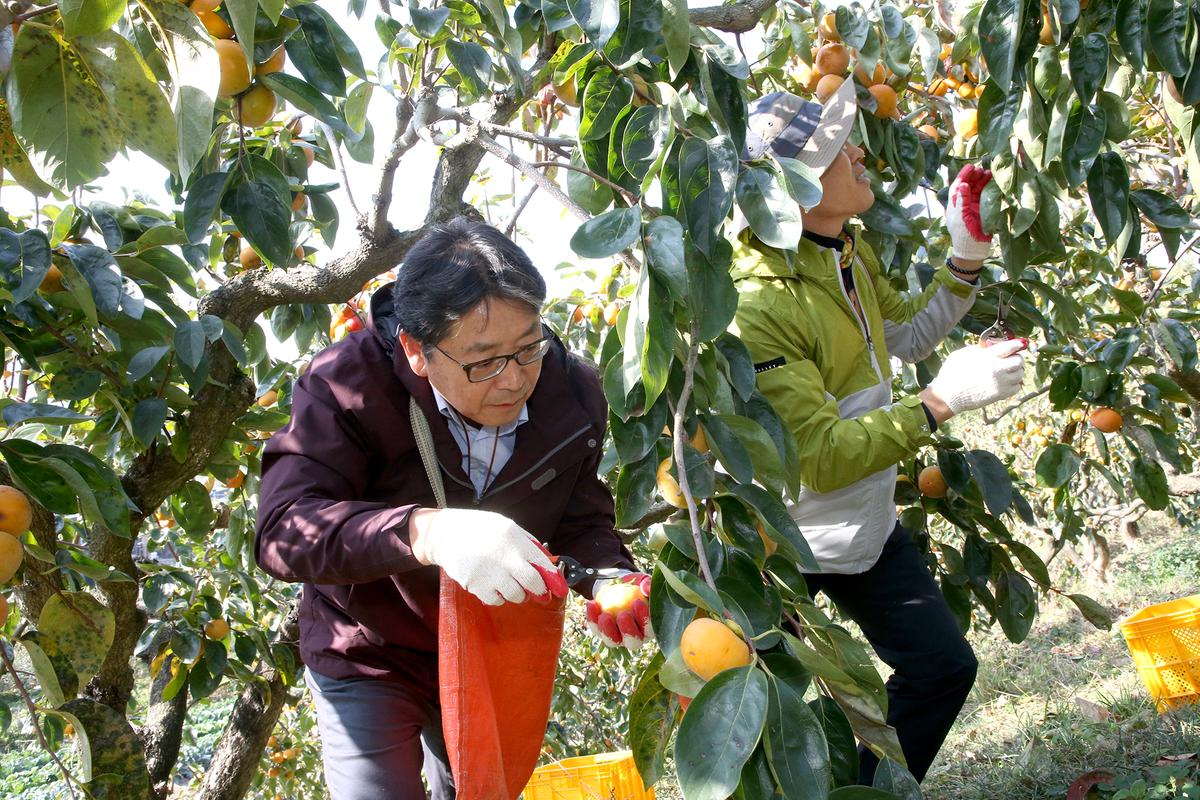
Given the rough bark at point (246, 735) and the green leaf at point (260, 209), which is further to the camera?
the rough bark at point (246, 735)

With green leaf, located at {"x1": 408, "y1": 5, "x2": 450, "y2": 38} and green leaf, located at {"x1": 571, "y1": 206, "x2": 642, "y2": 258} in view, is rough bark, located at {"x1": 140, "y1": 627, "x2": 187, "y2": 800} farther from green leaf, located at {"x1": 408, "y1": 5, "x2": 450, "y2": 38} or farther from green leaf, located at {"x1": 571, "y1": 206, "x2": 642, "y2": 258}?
green leaf, located at {"x1": 571, "y1": 206, "x2": 642, "y2": 258}

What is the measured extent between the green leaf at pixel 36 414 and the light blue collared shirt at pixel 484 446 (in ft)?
1.92

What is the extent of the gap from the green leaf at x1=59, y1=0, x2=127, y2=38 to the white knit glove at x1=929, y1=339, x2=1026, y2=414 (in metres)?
1.59

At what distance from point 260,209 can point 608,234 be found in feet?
1.62

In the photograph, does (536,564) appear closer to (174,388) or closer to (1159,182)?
(174,388)

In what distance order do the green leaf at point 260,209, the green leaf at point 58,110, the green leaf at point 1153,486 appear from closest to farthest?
the green leaf at point 58,110, the green leaf at point 260,209, the green leaf at point 1153,486

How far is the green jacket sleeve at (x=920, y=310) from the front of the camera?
7.99 feet

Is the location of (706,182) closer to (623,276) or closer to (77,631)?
(77,631)

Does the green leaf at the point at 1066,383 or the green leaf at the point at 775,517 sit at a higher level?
the green leaf at the point at 775,517

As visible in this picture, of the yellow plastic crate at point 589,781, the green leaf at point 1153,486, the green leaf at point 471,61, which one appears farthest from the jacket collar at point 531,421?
the yellow plastic crate at point 589,781

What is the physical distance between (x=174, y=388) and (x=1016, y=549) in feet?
6.27

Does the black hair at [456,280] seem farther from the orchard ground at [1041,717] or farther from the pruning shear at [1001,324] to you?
the orchard ground at [1041,717]

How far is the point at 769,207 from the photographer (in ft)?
4.18

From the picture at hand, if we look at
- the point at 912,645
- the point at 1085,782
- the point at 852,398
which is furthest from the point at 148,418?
the point at 1085,782
